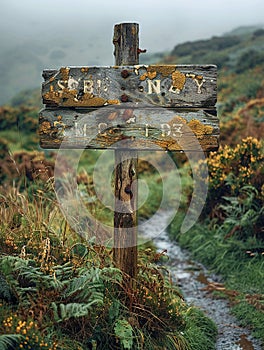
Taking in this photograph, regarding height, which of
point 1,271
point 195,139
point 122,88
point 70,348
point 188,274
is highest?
point 122,88

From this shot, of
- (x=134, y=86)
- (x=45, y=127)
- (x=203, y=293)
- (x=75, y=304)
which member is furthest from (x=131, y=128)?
(x=203, y=293)

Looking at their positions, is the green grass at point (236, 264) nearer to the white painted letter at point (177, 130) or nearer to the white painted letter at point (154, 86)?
the white painted letter at point (177, 130)

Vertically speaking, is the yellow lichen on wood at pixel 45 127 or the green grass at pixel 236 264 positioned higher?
the yellow lichen on wood at pixel 45 127

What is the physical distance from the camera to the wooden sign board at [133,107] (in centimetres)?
418

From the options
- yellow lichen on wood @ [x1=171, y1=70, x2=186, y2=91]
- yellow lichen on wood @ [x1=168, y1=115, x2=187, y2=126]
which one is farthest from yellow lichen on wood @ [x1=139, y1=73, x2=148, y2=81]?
yellow lichen on wood @ [x1=168, y1=115, x2=187, y2=126]

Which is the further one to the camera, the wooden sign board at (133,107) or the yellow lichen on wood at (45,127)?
the yellow lichen on wood at (45,127)

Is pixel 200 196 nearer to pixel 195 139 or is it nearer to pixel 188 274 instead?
pixel 188 274

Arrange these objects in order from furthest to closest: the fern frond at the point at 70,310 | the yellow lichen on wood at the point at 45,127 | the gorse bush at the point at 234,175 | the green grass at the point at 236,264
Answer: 1. the gorse bush at the point at 234,175
2. the green grass at the point at 236,264
3. the yellow lichen on wood at the point at 45,127
4. the fern frond at the point at 70,310

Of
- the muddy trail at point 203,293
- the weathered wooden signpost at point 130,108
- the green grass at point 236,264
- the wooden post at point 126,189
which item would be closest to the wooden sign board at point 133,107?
the weathered wooden signpost at point 130,108

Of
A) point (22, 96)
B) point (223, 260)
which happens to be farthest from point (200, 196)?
point (22, 96)

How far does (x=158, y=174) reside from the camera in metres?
13.5

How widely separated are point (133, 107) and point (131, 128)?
17 cm

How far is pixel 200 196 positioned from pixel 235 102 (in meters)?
10.1

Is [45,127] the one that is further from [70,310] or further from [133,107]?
[70,310]
